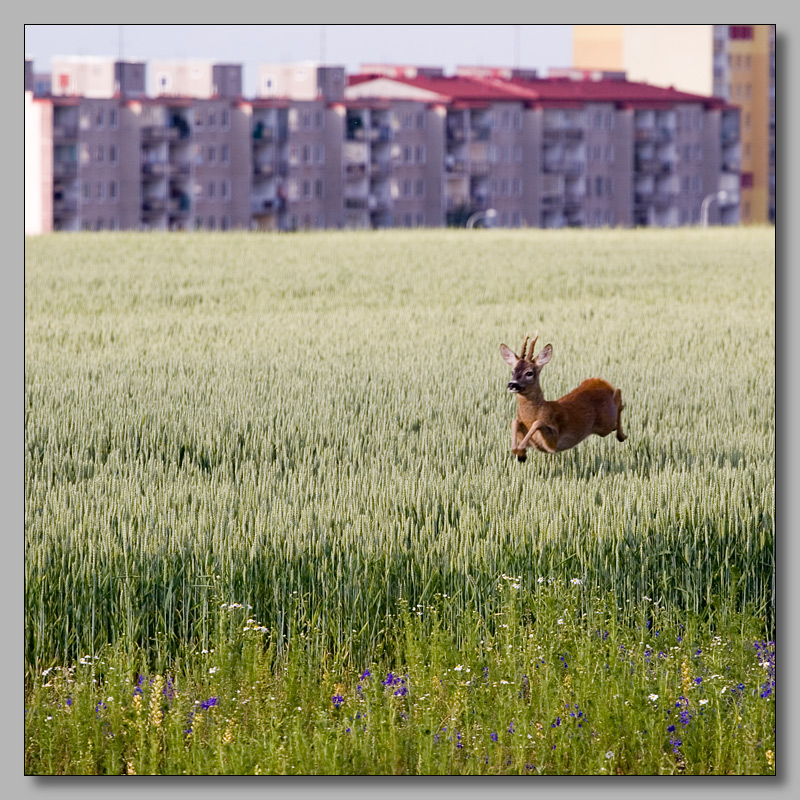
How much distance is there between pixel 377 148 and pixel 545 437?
6.26ft

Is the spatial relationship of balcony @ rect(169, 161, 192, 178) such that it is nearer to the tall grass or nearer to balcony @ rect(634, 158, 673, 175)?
the tall grass

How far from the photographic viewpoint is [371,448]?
5887 mm

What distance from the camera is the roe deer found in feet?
17.8

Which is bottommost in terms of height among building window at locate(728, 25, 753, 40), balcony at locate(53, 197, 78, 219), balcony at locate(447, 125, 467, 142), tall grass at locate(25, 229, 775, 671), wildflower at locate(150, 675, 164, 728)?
wildflower at locate(150, 675, 164, 728)

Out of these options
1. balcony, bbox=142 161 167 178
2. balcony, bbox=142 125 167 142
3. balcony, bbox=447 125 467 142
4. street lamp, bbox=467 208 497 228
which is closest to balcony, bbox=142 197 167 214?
balcony, bbox=142 161 167 178

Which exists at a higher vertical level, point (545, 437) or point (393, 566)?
point (545, 437)

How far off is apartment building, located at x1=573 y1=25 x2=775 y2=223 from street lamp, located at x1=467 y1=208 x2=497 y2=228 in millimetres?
1795

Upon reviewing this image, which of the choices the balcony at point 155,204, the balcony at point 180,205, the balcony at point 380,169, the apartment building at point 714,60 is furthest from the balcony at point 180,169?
the apartment building at point 714,60

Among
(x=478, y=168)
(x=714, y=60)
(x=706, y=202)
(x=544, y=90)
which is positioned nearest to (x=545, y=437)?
(x=544, y=90)

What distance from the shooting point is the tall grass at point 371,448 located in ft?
15.5

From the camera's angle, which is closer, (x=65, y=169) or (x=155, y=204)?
(x=65, y=169)

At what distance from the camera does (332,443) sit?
6004 mm

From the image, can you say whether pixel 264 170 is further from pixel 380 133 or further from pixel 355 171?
pixel 380 133
